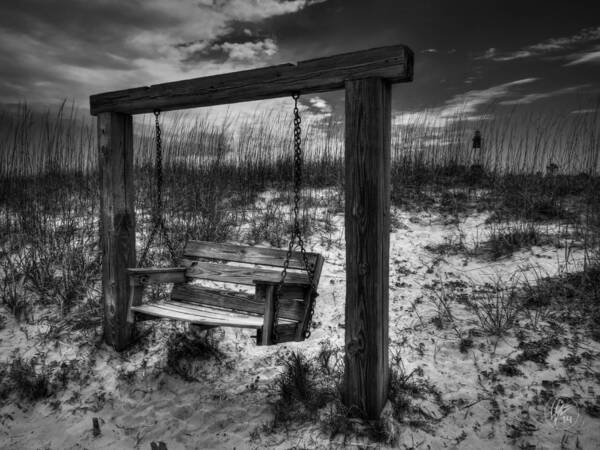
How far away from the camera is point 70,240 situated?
3982 millimetres

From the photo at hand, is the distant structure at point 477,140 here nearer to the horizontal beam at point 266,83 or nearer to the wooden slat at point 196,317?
the horizontal beam at point 266,83

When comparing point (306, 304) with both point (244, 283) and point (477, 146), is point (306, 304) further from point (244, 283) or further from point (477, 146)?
point (477, 146)

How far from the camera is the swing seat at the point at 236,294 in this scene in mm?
1989

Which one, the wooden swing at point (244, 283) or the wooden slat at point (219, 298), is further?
the wooden slat at point (219, 298)

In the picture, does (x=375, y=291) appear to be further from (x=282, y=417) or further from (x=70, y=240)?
(x=70, y=240)

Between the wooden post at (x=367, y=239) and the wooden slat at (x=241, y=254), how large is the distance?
63cm

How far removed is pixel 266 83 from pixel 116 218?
5.23 feet

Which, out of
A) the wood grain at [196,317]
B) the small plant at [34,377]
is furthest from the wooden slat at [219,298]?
the small plant at [34,377]

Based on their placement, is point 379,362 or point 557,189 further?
point 557,189

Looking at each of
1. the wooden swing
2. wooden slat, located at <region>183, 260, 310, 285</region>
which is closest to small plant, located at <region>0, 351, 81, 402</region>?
the wooden swing

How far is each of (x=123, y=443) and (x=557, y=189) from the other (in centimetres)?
568

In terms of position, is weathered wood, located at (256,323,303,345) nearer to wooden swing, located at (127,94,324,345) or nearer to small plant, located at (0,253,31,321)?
wooden swing, located at (127,94,324,345)

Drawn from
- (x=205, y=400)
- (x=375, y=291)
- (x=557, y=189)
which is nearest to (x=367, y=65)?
(x=375, y=291)

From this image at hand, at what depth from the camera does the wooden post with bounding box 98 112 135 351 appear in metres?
2.70
